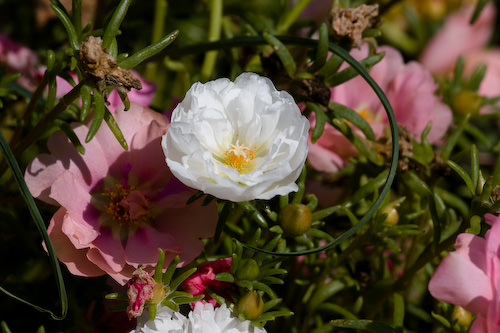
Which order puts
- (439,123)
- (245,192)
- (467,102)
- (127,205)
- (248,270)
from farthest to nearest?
(467,102) < (439,123) < (127,205) < (248,270) < (245,192)

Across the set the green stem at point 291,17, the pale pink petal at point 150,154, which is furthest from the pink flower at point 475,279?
the green stem at point 291,17

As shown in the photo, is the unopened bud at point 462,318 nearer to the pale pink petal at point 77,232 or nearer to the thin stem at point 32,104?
the pale pink petal at point 77,232

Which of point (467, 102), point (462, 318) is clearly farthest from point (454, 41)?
point (462, 318)

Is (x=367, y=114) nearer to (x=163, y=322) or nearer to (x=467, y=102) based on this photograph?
(x=467, y=102)

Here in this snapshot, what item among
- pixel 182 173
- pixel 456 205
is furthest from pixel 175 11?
pixel 182 173

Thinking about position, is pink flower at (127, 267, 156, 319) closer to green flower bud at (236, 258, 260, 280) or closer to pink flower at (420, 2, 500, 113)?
green flower bud at (236, 258, 260, 280)
